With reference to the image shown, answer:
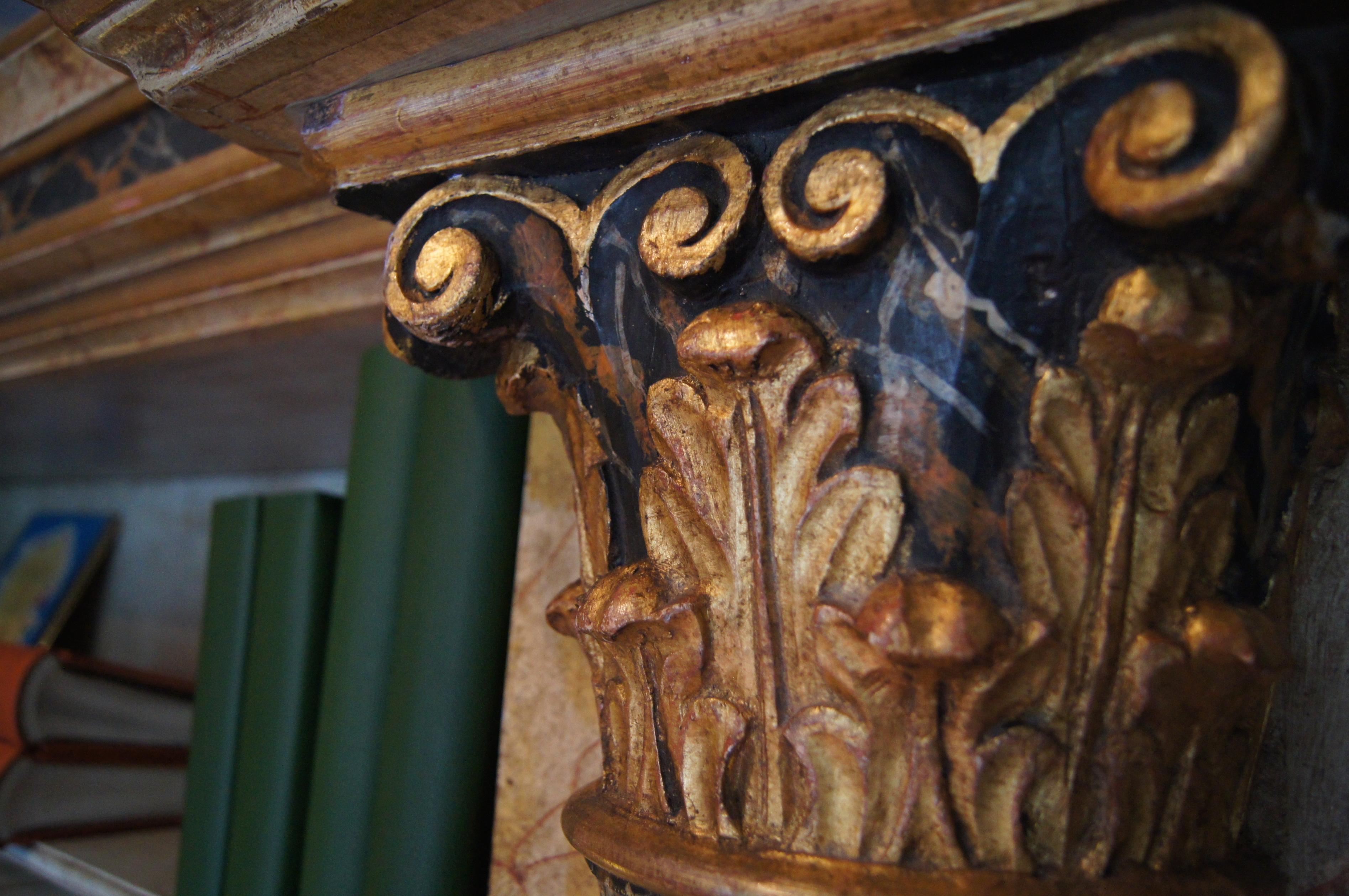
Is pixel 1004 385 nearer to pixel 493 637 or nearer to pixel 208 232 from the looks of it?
pixel 493 637

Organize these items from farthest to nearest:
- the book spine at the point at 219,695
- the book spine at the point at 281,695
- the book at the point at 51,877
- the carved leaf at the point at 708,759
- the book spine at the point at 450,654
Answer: the book at the point at 51,877 < the book spine at the point at 219,695 < the book spine at the point at 281,695 < the book spine at the point at 450,654 < the carved leaf at the point at 708,759

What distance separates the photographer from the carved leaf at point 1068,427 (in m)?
0.39

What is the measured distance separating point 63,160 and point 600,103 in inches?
49.4

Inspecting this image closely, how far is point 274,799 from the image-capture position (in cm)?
97

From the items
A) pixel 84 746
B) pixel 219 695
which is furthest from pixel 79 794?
pixel 219 695

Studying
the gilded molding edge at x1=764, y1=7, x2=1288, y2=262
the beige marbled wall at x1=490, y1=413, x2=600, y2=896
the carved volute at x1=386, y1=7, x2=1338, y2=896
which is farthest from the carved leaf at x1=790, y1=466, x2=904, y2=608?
the beige marbled wall at x1=490, y1=413, x2=600, y2=896

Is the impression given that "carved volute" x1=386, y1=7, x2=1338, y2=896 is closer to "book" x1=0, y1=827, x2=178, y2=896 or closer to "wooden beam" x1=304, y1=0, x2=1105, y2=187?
"wooden beam" x1=304, y1=0, x2=1105, y2=187

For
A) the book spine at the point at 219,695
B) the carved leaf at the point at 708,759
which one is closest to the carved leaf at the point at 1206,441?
the carved leaf at the point at 708,759

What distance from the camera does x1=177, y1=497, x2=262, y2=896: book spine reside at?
1.08 meters

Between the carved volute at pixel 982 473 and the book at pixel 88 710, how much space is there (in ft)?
4.80

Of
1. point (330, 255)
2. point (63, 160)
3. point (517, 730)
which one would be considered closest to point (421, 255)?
point (517, 730)

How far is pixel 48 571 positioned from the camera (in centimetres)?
263

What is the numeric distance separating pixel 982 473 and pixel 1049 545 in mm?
41

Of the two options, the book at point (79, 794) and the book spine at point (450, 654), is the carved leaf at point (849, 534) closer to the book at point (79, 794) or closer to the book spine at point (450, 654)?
the book spine at point (450, 654)
